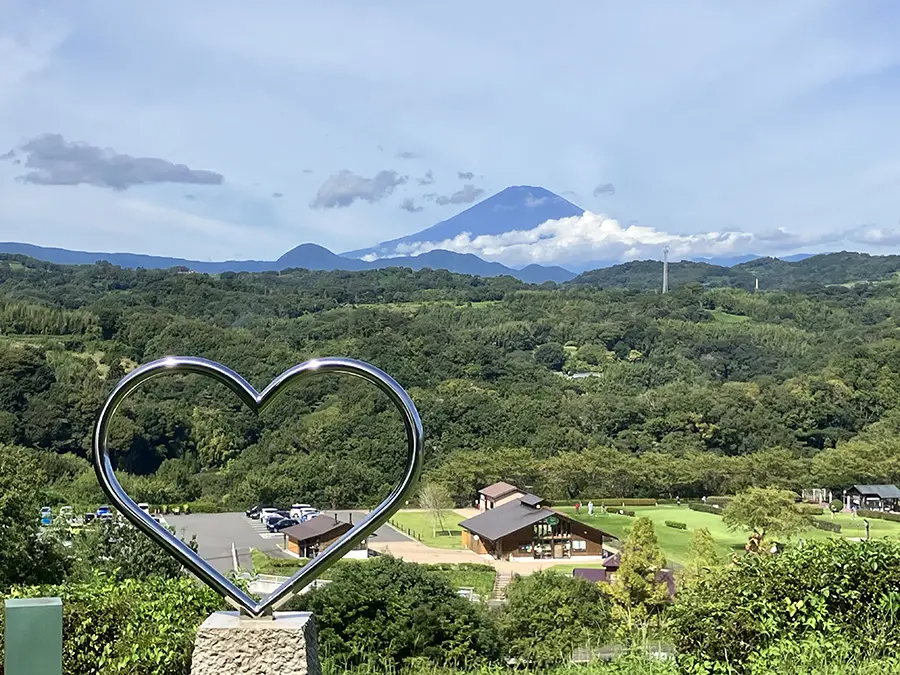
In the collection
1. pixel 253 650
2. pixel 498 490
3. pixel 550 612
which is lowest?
pixel 498 490

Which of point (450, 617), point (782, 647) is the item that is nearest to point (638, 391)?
point (450, 617)

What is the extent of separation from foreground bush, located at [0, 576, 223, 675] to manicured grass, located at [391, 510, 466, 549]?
2315cm

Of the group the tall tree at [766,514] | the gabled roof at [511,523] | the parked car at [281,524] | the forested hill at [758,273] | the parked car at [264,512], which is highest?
the forested hill at [758,273]

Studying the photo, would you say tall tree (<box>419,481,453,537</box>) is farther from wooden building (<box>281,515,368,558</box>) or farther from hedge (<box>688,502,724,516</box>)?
hedge (<box>688,502,724,516</box>)

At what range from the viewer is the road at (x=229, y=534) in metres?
22.6

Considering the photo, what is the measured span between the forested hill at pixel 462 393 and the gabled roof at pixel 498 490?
44.8 inches

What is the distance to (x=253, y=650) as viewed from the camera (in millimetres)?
1902

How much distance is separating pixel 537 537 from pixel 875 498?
516 inches

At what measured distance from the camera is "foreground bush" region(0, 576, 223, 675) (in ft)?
9.59

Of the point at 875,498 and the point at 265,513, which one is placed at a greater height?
the point at 875,498

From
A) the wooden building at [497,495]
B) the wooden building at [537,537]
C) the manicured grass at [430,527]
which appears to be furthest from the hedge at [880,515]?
the manicured grass at [430,527]

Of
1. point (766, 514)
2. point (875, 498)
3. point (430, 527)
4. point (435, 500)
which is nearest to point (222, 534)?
point (430, 527)

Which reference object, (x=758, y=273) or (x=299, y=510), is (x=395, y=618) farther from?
(x=758, y=273)

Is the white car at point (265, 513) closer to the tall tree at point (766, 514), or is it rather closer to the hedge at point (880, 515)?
the tall tree at point (766, 514)
